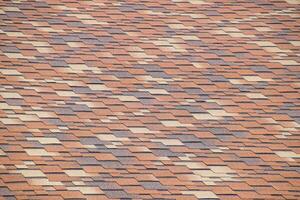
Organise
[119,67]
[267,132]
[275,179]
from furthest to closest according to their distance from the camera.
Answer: [119,67] → [267,132] → [275,179]

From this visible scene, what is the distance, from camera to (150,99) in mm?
8820

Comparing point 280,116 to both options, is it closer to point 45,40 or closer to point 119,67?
point 119,67

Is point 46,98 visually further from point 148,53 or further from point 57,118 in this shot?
point 148,53

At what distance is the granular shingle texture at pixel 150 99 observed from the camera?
7.64m

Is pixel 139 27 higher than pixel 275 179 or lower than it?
higher

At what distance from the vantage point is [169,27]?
10062 mm

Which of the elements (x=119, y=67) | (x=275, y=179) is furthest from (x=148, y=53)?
(x=275, y=179)

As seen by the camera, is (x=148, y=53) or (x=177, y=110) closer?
(x=177, y=110)

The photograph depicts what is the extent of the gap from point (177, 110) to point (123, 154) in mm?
932

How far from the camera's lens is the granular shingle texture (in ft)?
25.1

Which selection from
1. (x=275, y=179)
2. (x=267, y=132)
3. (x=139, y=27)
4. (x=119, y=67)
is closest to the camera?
(x=275, y=179)

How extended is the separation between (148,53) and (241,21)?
1.27 metres

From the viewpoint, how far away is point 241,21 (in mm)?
10234

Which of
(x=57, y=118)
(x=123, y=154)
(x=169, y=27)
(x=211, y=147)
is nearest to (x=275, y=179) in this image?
(x=211, y=147)
